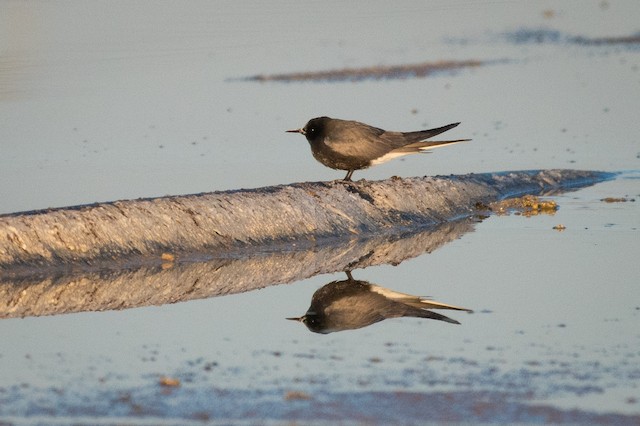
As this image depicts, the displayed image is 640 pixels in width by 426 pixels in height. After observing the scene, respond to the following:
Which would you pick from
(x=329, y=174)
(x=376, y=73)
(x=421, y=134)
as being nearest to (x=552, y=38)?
(x=376, y=73)

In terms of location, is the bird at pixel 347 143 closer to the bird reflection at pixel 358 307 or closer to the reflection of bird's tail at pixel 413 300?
the bird reflection at pixel 358 307

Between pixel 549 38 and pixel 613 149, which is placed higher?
pixel 549 38

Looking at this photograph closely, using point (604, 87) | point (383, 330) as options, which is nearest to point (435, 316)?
point (383, 330)

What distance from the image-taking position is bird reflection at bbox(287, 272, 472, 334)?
333 inches

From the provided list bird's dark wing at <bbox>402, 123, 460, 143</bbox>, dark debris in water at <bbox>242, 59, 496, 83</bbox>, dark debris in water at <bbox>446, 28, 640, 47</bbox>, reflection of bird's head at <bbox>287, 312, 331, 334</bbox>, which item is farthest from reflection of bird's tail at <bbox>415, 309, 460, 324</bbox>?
dark debris in water at <bbox>446, 28, 640, 47</bbox>

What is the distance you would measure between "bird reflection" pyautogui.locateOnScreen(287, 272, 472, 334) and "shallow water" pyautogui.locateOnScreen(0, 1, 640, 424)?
5.9 inches

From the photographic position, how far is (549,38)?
24.7 metres

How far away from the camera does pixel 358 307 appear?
8867 millimetres

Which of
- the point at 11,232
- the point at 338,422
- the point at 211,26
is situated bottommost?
the point at 338,422

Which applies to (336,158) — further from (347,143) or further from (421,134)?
(421,134)

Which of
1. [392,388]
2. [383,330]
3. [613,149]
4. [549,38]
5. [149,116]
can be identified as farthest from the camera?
[549,38]

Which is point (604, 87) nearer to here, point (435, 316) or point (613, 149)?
point (613, 149)

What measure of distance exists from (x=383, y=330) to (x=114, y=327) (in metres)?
1.66

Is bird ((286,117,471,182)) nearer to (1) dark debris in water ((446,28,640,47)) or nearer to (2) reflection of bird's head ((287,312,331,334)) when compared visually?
(2) reflection of bird's head ((287,312,331,334))
